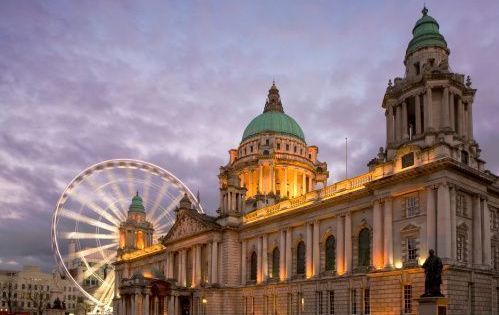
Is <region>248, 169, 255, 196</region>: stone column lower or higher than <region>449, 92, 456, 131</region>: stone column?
lower

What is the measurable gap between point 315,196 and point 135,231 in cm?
5371

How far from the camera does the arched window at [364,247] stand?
184 feet

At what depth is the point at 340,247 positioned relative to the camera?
192ft

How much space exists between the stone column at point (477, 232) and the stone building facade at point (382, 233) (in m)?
0.08

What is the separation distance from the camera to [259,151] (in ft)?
311

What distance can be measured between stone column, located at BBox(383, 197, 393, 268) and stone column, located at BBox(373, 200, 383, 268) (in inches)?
23.0

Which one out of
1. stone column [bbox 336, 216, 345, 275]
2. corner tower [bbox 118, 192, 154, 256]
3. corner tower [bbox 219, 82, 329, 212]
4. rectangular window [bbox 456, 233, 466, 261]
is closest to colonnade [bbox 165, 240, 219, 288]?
corner tower [bbox 219, 82, 329, 212]

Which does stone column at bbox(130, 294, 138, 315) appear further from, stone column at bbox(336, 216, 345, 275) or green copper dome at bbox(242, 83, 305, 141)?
green copper dome at bbox(242, 83, 305, 141)

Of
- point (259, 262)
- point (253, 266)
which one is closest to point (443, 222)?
point (259, 262)

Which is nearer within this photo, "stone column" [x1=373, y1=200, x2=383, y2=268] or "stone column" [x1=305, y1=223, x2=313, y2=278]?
"stone column" [x1=373, y1=200, x2=383, y2=268]

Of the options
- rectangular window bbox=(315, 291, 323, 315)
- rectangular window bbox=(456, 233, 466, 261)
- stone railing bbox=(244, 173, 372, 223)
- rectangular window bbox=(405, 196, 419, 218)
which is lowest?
rectangular window bbox=(315, 291, 323, 315)

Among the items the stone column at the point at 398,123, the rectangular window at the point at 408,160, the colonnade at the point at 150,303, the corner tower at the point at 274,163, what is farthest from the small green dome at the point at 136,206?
the rectangular window at the point at 408,160

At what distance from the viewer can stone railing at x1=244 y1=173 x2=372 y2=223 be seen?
57938 millimetres

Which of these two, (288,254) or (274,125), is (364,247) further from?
(274,125)
